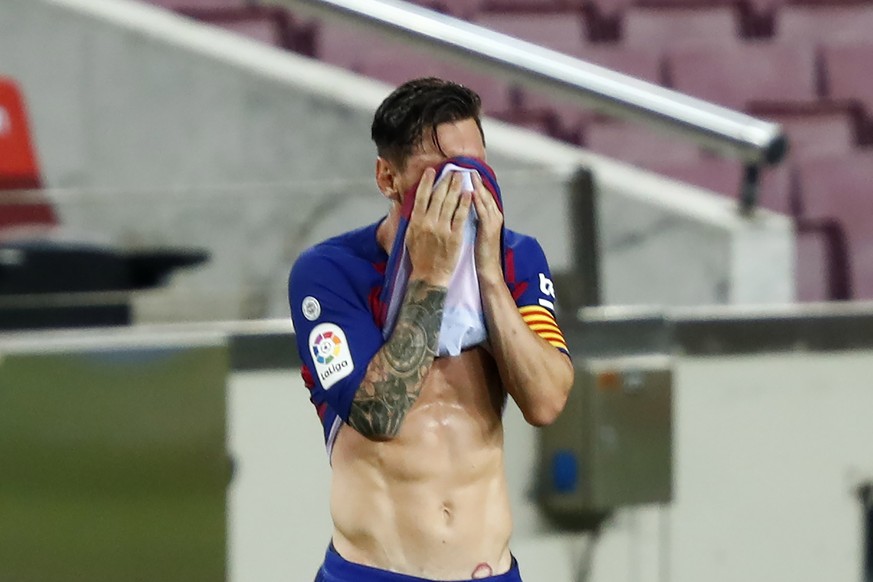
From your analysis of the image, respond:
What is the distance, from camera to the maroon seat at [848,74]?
16.5 feet

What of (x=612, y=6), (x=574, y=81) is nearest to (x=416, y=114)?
(x=574, y=81)

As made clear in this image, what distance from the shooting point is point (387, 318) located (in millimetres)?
1841

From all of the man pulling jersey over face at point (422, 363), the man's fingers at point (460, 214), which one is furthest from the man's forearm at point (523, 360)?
the man's fingers at point (460, 214)

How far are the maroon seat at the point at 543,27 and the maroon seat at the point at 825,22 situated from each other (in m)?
0.78

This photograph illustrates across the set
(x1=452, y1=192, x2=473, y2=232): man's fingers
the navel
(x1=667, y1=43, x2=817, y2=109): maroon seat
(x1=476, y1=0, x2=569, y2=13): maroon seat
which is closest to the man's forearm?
(x1=452, y1=192, x2=473, y2=232): man's fingers

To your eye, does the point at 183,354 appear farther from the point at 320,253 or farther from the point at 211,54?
the point at 211,54

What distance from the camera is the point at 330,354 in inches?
71.8

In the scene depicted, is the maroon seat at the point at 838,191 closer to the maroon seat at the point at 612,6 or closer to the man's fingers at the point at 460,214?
the maroon seat at the point at 612,6

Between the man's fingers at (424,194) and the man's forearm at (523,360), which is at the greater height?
the man's fingers at (424,194)

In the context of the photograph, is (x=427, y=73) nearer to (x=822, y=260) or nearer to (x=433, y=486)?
(x=822, y=260)

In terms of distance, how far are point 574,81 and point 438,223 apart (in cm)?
174

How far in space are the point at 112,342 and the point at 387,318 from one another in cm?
112

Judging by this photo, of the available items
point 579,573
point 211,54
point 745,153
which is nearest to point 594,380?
point 579,573

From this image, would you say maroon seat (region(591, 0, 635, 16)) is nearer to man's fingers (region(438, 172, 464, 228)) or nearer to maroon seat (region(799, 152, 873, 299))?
maroon seat (region(799, 152, 873, 299))
